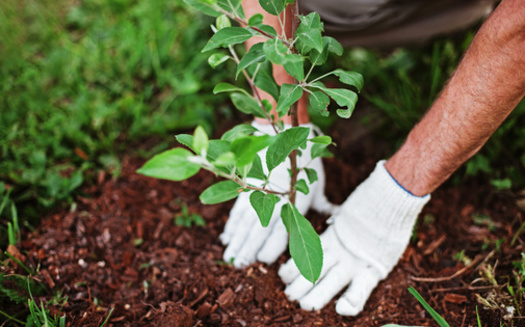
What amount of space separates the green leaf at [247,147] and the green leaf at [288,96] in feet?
0.54

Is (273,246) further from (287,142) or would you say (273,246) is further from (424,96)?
(424,96)

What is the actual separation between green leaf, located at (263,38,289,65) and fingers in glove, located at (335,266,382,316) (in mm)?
920

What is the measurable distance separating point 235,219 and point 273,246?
8.2 inches

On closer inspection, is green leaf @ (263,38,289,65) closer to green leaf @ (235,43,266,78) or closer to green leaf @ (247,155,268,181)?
green leaf @ (235,43,266,78)

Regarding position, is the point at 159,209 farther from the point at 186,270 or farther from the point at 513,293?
the point at 513,293

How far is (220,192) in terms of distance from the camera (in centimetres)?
95

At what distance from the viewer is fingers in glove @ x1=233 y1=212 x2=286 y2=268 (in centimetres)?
152

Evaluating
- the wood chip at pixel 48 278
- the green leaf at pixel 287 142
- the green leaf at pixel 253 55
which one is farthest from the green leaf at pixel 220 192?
the wood chip at pixel 48 278

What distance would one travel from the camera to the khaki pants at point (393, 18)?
5.75 ft

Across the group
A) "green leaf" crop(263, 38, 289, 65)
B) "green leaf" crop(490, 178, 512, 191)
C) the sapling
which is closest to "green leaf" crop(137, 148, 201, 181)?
the sapling

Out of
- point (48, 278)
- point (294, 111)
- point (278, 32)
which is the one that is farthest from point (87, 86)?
point (294, 111)

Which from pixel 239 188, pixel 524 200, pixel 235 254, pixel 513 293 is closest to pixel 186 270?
pixel 235 254

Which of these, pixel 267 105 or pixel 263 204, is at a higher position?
pixel 267 105

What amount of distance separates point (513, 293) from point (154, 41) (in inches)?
90.3
